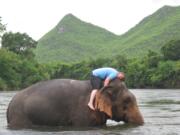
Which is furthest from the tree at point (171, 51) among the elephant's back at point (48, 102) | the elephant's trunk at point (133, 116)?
the elephant's back at point (48, 102)

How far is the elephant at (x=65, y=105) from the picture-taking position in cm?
1164

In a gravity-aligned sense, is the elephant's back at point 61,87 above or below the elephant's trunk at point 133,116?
above

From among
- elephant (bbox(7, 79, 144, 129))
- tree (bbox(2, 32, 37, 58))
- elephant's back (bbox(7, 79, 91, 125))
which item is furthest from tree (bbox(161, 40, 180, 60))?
elephant's back (bbox(7, 79, 91, 125))

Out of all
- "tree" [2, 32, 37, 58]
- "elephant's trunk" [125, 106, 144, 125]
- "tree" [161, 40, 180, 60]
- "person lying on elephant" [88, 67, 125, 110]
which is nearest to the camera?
"person lying on elephant" [88, 67, 125, 110]

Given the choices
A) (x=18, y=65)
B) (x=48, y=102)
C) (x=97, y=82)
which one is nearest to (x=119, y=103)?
(x=97, y=82)

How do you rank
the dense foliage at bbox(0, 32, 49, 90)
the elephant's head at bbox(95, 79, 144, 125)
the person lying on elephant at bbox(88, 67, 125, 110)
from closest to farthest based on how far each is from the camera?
the elephant's head at bbox(95, 79, 144, 125), the person lying on elephant at bbox(88, 67, 125, 110), the dense foliage at bbox(0, 32, 49, 90)

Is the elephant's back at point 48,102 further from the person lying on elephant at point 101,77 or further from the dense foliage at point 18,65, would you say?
the dense foliage at point 18,65

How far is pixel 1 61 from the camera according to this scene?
3701 inches

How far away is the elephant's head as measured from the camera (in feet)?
38.5

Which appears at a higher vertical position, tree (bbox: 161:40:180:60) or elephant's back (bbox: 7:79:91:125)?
tree (bbox: 161:40:180:60)

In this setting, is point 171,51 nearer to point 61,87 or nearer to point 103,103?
point 61,87

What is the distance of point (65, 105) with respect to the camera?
11.8 meters

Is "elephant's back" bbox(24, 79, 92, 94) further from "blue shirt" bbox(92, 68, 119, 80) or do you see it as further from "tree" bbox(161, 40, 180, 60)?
"tree" bbox(161, 40, 180, 60)

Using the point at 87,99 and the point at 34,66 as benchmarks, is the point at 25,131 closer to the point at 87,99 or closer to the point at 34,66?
the point at 87,99
